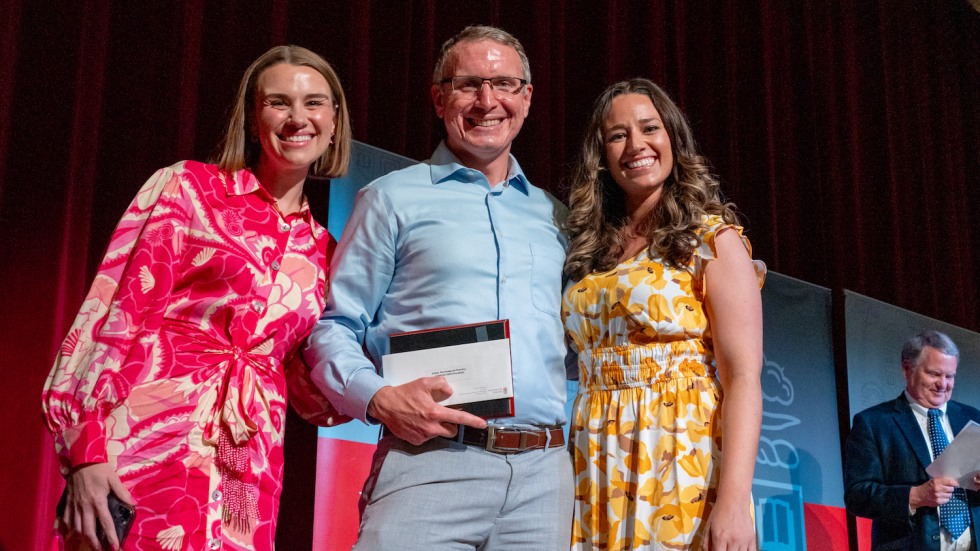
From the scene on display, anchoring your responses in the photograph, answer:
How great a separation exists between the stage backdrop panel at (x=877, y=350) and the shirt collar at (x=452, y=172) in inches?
146

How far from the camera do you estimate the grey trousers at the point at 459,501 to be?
183 centimetres

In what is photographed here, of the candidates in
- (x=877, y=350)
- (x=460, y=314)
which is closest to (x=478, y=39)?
(x=460, y=314)

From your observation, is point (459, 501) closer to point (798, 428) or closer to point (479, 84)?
point (479, 84)

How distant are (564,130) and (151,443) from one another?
306 centimetres

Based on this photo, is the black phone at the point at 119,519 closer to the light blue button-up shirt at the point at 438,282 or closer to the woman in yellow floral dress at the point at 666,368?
the light blue button-up shirt at the point at 438,282

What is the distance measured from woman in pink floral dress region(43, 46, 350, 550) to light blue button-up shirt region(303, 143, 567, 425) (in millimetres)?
110

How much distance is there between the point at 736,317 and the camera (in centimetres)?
203

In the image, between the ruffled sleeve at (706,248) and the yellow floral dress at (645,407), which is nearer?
the yellow floral dress at (645,407)

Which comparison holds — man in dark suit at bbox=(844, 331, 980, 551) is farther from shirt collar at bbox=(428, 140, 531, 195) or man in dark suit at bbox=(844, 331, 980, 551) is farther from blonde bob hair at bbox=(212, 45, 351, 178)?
blonde bob hair at bbox=(212, 45, 351, 178)

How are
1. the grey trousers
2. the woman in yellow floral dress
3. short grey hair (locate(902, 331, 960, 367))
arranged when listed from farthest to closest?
short grey hair (locate(902, 331, 960, 367))
the woman in yellow floral dress
the grey trousers

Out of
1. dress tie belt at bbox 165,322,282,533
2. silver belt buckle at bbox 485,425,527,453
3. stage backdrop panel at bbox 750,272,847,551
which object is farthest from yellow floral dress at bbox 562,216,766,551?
stage backdrop panel at bbox 750,272,847,551

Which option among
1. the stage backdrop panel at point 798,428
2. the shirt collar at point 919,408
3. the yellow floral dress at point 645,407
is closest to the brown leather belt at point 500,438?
the yellow floral dress at point 645,407

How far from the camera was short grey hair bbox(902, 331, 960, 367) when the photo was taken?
15.2 feet

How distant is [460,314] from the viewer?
1995 millimetres
